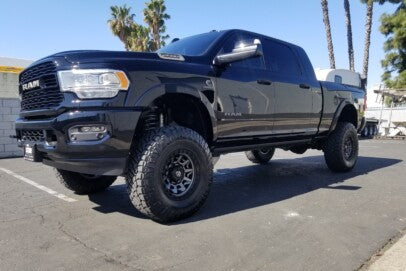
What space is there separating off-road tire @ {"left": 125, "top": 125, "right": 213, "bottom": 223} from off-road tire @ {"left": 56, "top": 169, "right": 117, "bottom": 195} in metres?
1.38

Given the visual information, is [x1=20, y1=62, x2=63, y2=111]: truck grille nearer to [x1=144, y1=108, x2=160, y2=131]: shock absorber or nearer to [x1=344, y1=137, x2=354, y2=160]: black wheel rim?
[x1=144, y1=108, x2=160, y2=131]: shock absorber

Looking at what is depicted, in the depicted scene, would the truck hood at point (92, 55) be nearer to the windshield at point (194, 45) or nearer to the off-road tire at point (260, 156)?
the windshield at point (194, 45)

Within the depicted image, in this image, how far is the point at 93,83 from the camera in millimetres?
3299

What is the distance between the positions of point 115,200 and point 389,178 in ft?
14.2

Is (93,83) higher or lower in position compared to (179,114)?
higher

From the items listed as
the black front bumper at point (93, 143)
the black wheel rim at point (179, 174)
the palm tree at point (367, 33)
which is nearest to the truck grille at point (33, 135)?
the black front bumper at point (93, 143)

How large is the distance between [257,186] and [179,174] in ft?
6.80

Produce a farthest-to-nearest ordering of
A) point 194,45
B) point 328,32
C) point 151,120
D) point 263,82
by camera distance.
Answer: point 328,32
point 263,82
point 194,45
point 151,120

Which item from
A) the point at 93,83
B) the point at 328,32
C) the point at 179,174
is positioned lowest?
the point at 179,174

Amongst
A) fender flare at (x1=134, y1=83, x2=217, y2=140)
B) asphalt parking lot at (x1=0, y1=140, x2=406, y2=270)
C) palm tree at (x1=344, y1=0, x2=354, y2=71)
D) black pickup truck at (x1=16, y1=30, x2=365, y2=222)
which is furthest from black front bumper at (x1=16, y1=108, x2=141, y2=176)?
palm tree at (x1=344, y1=0, x2=354, y2=71)

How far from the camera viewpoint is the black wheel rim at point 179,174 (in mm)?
3689

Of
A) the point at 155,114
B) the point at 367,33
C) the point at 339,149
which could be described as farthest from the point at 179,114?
the point at 367,33

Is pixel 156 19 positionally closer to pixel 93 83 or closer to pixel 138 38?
pixel 138 38

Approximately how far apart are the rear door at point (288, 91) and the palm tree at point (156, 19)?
27853mm
